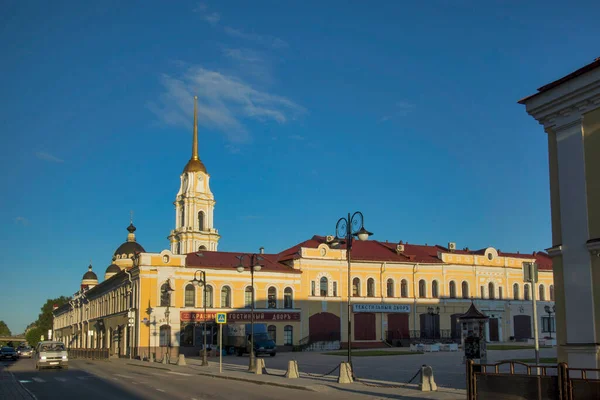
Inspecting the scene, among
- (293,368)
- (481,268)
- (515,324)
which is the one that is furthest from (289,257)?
(293,368)

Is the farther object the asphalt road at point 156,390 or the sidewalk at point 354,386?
the asphalt road at point 156,390

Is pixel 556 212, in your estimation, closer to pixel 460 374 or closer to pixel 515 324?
pixel 460 374

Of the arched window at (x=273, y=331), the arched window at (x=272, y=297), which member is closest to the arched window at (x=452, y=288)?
the arched window at (x=272, y=297)

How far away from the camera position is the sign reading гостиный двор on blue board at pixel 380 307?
6312 cm

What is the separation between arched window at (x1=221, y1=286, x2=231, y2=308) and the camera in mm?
58938

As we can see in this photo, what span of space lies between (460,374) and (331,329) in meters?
36.0

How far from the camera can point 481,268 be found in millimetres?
69375

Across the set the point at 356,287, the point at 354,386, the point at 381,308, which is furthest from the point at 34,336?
the point at 354,386

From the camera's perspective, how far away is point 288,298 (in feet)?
202

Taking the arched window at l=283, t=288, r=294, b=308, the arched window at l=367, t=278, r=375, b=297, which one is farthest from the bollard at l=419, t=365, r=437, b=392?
the arched window at l=367, t=278, r=375, b=297

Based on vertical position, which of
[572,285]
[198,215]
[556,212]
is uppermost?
[198,215]

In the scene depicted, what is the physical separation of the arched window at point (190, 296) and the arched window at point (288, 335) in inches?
360

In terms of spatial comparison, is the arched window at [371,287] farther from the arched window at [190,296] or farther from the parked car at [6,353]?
the parked car at [6,353]

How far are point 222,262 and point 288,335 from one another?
928cm
